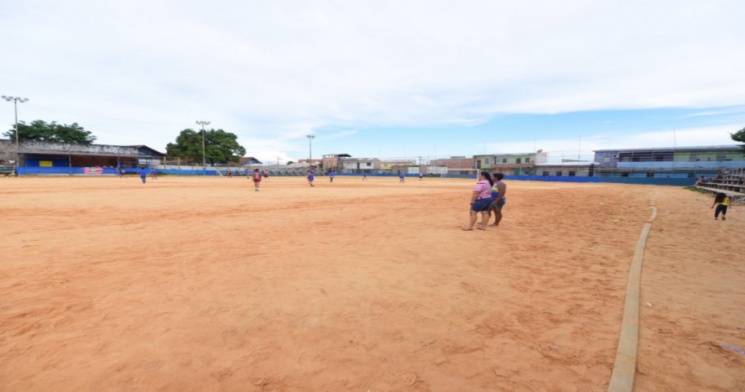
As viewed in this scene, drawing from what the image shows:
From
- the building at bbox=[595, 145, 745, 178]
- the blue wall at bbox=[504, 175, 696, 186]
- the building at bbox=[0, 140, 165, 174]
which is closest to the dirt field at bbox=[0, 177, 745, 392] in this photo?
the blue wall at bbox=[504, 175, 696, 186]

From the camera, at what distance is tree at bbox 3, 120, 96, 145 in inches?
2149

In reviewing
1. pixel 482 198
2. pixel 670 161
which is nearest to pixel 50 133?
pixel 482 198

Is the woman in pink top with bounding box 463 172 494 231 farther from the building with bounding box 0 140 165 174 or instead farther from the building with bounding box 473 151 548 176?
the building with bounding box 0 140 165 174

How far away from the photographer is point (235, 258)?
5.55 meters

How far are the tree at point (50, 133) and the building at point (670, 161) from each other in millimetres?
93818

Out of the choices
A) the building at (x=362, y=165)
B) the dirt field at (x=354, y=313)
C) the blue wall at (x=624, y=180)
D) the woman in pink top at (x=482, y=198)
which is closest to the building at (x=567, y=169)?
the blue wall at (x=624, y=180)

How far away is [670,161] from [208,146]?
282 feet

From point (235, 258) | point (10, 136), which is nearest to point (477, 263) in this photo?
point (235, 258)

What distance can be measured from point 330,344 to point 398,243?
4.05 metres

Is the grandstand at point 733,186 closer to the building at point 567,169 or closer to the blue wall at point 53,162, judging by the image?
the building at point 567,169

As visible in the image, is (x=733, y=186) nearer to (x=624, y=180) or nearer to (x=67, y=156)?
(x=624, y=180)

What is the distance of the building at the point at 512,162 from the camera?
204 feet

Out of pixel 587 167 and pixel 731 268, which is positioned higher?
pixel 587 167

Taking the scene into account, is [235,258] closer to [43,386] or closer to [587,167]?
[43,386]
